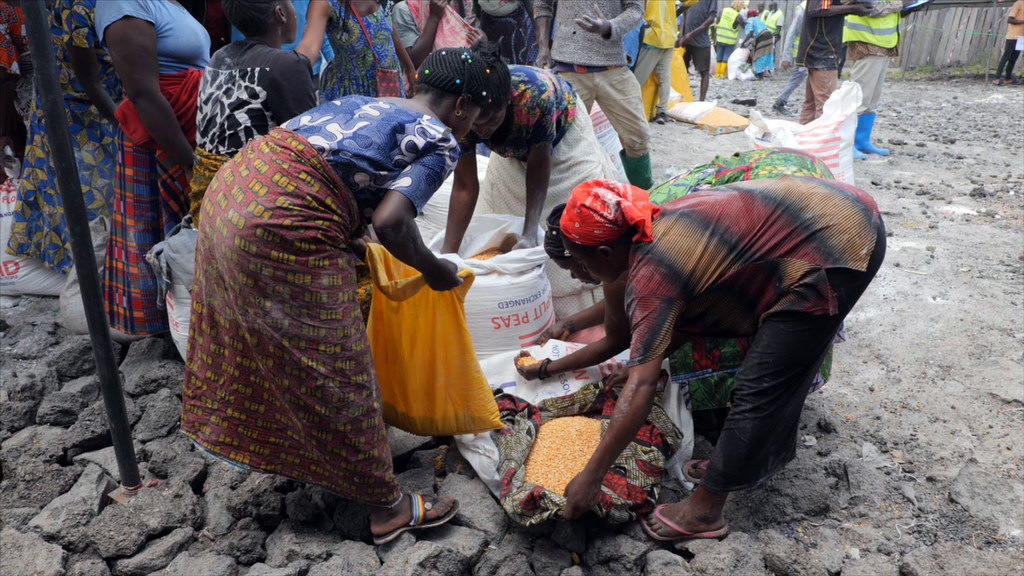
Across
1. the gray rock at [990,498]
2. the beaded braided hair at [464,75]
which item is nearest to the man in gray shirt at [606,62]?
the beaded braided hair at [464,75]

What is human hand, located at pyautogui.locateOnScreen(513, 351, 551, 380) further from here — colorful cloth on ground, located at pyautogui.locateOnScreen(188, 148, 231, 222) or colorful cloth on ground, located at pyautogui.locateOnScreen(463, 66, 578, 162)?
colorful cloth on ground, located at pyautogui.locateOnScreen(188, 148, 231, 222)

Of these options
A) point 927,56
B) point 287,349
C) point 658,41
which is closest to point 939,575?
point 287,349

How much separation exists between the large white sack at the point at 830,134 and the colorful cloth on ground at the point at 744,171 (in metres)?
1.41

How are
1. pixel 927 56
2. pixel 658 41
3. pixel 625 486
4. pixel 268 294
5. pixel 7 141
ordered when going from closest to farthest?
A: pixel 268 294 < pixel 625 486 < pixel 7 141 < pixel 658 41 < pixel 927 56

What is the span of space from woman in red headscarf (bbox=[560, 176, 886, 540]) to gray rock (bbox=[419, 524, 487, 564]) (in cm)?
31

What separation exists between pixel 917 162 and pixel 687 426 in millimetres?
5123

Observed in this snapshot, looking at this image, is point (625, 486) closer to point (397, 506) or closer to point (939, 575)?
point (397, 506)

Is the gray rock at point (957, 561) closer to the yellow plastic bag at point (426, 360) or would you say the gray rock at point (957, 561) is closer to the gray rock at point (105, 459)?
the yellow plastic bag at point (426, 360)

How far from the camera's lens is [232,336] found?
6.43 feet

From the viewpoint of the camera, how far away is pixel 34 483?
2.39 meters

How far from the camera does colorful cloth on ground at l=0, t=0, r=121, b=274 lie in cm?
278

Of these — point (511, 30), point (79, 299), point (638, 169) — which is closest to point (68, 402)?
point (79, 299)

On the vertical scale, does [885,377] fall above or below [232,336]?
below

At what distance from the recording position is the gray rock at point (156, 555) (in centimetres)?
204
